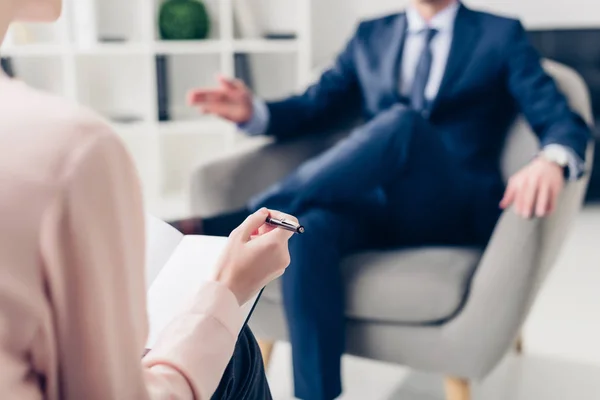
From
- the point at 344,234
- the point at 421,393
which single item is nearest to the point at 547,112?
the point at 344,234

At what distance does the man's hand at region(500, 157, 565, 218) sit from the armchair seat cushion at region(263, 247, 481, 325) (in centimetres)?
16

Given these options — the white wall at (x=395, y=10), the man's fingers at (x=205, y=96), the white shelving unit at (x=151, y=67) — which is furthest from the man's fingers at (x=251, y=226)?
the white wall at (x=395, y=10)

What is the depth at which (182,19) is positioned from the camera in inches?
115

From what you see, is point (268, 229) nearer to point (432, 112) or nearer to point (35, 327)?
point (35, 327)

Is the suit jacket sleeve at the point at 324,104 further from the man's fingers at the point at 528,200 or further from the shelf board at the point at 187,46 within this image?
the shelf board at the point at 187,46

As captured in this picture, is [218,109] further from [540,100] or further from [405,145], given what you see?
[540,100]

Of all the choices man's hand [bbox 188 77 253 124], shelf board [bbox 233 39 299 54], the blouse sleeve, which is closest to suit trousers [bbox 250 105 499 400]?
man's hand [bbox 188 77 253 124]

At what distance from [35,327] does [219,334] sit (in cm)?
17

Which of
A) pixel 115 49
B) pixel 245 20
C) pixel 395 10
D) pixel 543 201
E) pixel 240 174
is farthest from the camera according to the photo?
pixel 395 10

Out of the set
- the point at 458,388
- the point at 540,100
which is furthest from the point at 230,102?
the point at 458,388

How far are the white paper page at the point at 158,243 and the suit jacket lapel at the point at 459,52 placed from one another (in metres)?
1.14

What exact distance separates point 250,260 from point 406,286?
0.74m

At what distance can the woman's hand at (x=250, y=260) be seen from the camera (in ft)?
1.91

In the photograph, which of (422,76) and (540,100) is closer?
(540,100)
